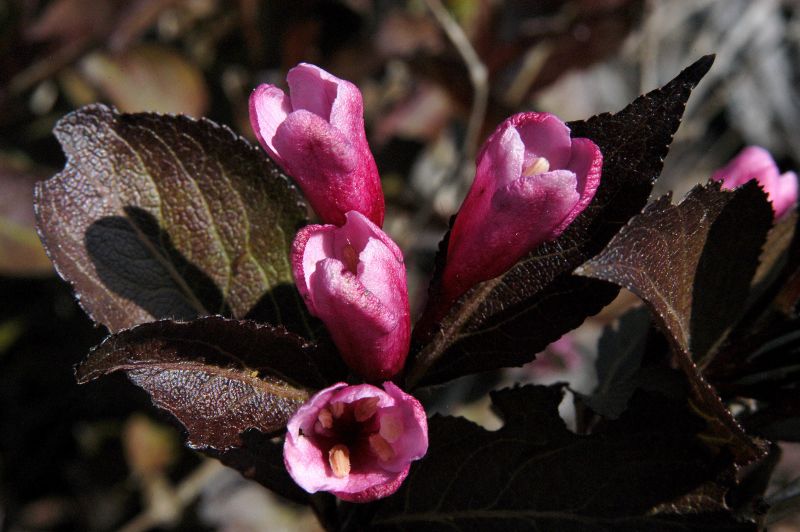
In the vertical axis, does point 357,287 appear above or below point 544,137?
below

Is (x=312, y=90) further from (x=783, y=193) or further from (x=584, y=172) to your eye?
(x=783, y=193)

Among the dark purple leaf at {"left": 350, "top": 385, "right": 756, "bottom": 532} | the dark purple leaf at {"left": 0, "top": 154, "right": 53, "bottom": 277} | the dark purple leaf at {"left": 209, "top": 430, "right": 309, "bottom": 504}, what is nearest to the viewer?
the dark purple leaf at {"left": 350, "top": 385, "right": 756, "bottom": 532}

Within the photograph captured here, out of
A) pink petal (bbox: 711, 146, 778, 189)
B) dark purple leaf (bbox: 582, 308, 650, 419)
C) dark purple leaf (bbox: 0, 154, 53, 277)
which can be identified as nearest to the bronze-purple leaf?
dark purple leaf (bbox: 582, 308, 650, 419)

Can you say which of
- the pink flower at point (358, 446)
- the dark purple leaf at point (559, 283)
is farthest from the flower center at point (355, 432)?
the dark purple leaf at point (559, 283)

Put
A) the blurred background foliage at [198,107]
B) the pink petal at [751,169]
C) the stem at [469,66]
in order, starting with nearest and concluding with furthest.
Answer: the pink petal at [751,169] < the stem at [469,66] < the blurred background foliage at [198,107]

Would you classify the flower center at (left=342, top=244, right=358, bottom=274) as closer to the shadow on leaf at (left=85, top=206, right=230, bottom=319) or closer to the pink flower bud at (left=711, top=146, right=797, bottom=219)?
the shadow on leaf at (left=85, top=206, right=230, bottom=319)

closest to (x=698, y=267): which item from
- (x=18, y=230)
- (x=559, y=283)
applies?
(x=559, y=283)

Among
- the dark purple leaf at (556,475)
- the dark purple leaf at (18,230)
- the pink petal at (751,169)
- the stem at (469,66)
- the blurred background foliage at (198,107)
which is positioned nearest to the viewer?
the dark purple leaf at (556,475)

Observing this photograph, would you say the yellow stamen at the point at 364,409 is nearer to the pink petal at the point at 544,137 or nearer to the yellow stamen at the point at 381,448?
the yellow stamen at the point at 381,448
